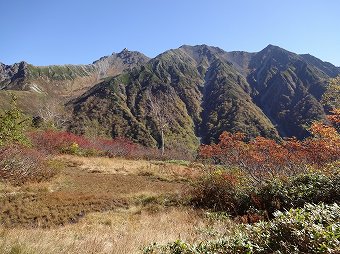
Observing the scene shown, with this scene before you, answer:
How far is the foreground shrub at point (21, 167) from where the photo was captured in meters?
18.6

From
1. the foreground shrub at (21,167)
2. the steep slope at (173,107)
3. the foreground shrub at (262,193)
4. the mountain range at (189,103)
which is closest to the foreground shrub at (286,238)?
the foreground shrub at (262,193)

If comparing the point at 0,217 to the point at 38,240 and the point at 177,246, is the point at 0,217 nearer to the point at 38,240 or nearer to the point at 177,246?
the point at 38,240

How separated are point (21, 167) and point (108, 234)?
493 inches

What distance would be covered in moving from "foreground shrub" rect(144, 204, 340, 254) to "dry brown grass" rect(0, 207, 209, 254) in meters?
1.61

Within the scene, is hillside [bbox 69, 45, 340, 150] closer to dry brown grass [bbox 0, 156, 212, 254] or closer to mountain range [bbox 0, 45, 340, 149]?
mountain range [bbox 0, 45, 340, 149]

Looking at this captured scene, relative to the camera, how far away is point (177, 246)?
201 inches

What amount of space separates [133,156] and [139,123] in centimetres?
8612

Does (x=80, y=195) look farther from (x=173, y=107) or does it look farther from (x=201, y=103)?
(x=201, y=103)

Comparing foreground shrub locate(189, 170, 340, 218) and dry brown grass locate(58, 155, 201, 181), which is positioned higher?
foreground shrub locate(189, 170, 340, 218)

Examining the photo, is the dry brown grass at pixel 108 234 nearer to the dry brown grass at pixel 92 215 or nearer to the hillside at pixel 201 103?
the dry brown grass at pixel 92 215

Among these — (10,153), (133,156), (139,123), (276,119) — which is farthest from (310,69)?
(10,153)

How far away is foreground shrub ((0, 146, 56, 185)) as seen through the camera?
1858 centimetres

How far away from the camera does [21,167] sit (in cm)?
1967

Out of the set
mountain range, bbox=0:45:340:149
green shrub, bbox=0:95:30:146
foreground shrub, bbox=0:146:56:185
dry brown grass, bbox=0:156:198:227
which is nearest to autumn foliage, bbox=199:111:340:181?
dry brown grass, bbox=0:156:198:227
